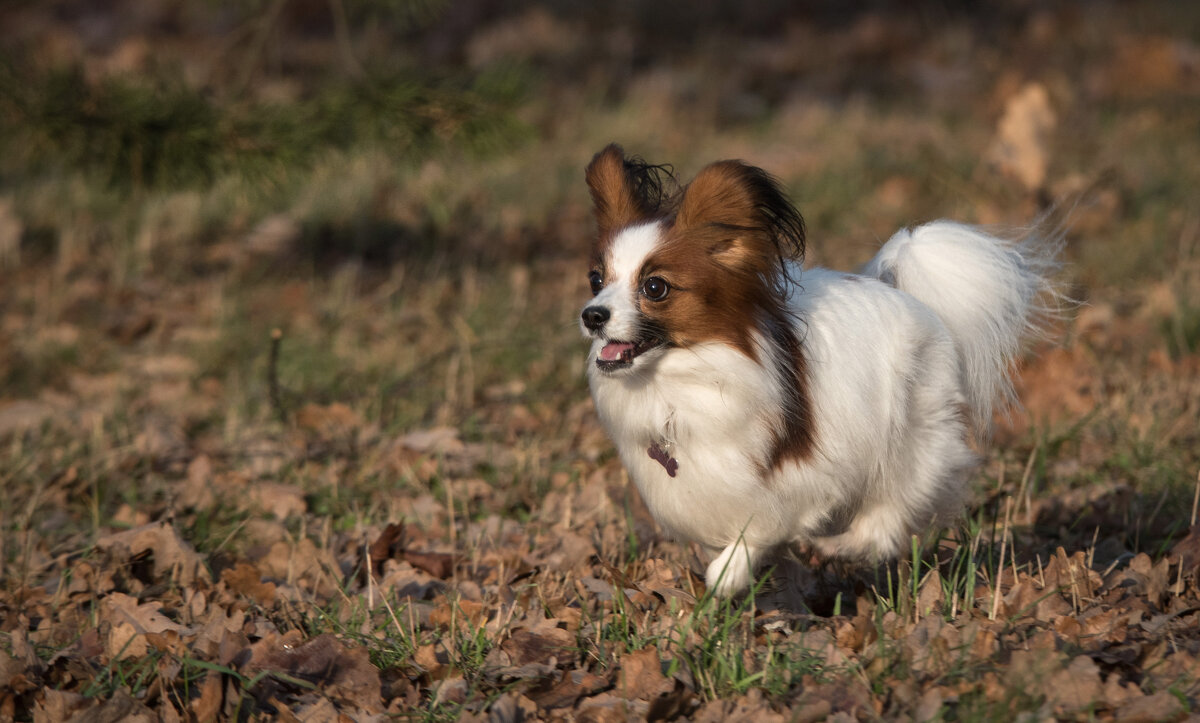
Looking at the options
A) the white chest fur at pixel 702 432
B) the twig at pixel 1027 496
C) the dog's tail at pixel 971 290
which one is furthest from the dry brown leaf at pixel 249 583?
the twig at pixel 1027 496

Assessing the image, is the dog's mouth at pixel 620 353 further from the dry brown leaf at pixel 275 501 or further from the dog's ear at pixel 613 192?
the dry brown leaf at pixel 275 501

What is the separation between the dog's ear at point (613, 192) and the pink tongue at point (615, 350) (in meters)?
0.42

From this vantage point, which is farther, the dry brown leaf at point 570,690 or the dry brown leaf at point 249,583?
the dry brown leaf at point 249,583

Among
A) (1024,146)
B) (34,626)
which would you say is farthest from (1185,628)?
(1024,146)

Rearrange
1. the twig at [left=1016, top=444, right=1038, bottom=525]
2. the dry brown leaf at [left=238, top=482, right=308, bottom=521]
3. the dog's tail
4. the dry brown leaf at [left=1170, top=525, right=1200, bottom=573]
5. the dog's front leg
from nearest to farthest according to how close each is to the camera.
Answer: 1. the dog's front leg
2. the dry brown leaf at [left=1170, top=525, right=1200, bottom=573]
3. the dog's tail
4. the twig at [left=1016, top=444, right=1038, bottom=525]
5. the dry brown leaf at [left=238, top=482, right=308, bottom=521]

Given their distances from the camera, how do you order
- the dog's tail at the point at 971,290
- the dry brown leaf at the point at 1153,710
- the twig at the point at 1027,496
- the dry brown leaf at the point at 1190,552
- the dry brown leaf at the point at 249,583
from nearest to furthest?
the dry brown leaf at the point at 1153,710, the dry brown leaf at the point at 1190,552, the dog's tail at the point at 971,290, the dry brown leaf at the point at 249,583, the twig at the point at 1027,496

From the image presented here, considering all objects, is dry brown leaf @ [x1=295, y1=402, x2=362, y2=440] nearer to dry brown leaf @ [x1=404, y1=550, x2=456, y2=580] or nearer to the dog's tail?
dry brown leaf @ [x1=404, y1=550, x2=456, y2=580]

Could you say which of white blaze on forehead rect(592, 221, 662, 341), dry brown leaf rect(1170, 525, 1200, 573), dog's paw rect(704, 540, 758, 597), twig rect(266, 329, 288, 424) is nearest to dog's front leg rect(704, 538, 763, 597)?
dog's paw rect(704, 540, 758, 597)

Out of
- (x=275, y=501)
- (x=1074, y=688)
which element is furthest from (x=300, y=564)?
(x=1074, y=688)

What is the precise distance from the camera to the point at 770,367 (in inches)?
127

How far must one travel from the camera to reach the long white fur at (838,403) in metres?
3.25

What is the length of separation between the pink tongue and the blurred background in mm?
1884

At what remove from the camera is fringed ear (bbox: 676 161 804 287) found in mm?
3223

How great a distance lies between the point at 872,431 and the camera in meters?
3.41
